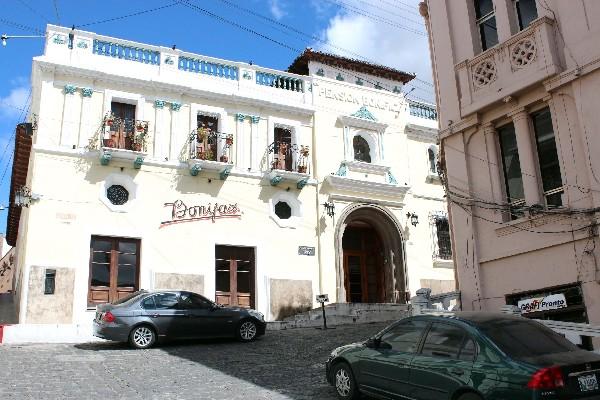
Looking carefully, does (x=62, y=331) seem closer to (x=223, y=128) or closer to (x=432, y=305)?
(x=223, y=128)

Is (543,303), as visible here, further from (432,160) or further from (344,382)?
(432,160)

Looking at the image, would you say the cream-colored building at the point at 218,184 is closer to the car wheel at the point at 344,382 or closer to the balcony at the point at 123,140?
the balcony at the point at 123,140

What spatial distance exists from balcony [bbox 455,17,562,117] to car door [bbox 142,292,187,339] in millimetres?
8832

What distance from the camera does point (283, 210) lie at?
24.3 meters

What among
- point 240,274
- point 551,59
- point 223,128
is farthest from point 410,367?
point 223,128

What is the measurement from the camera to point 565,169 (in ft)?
38.9

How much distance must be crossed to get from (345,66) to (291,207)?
803cm

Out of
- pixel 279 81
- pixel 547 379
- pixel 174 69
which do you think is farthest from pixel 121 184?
pixel 547 379

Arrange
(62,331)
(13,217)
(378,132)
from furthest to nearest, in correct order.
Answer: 1. (13,217)
2. (378,132)
3. (62,331)

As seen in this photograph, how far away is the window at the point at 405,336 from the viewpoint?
8.61m

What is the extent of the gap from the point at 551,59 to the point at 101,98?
15.5 meters

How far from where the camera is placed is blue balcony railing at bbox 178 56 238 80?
78.0ft

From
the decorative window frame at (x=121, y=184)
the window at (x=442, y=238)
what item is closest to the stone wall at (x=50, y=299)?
the decorative window frame at (x=121, y=184)

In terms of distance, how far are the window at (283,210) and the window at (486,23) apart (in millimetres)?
11880
